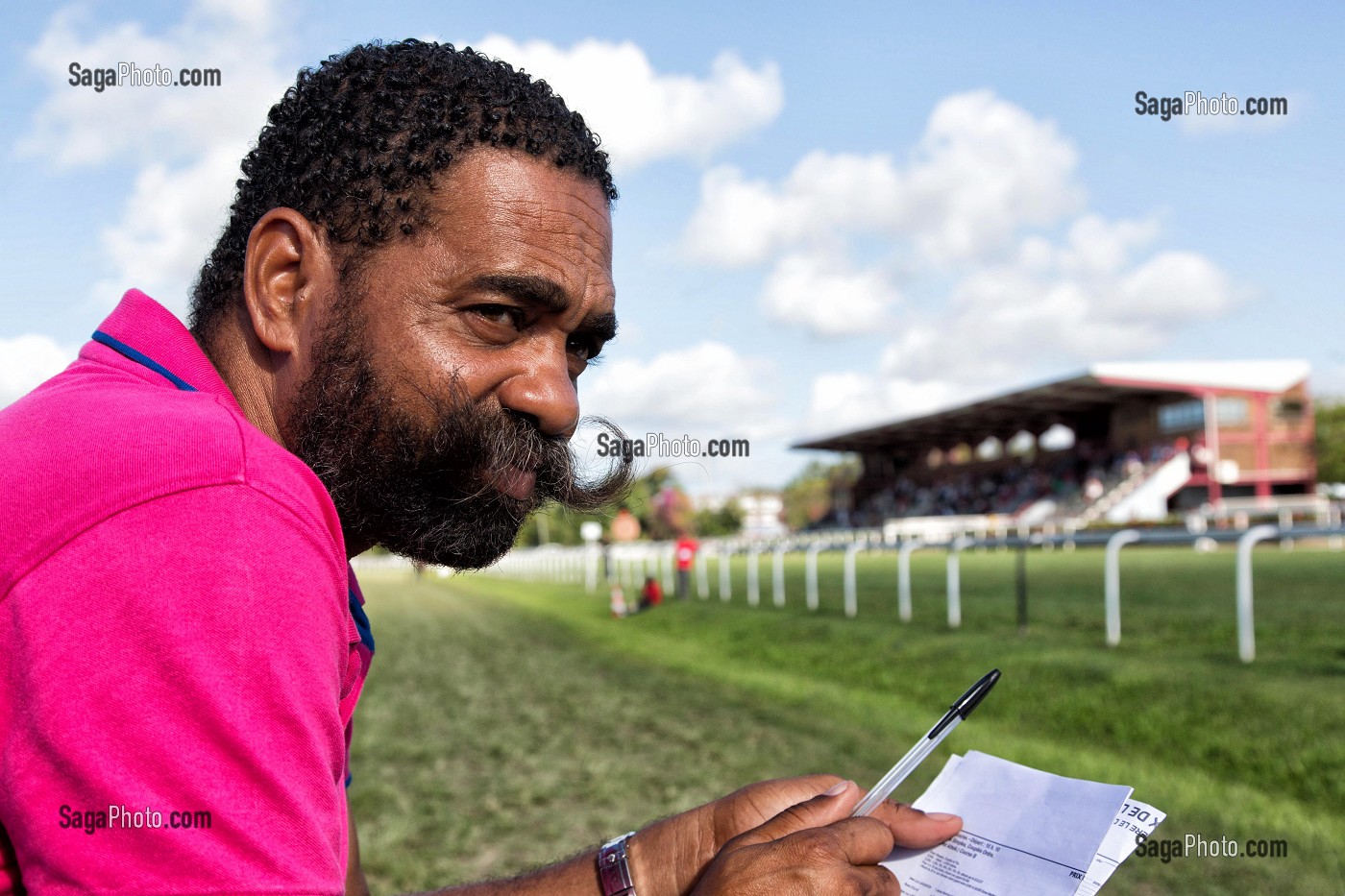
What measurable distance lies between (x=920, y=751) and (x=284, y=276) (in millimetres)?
1109

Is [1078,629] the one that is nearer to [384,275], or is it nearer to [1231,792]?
[1231,792]

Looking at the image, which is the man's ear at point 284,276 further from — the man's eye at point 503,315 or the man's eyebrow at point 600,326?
the man's eyebrow at point 600,326

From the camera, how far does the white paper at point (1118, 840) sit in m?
1.33

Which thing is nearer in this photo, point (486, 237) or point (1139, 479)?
point (486, 237)

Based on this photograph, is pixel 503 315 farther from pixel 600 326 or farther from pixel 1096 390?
pixel 1096 390

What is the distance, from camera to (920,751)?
1.54 meters

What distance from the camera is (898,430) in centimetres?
6041

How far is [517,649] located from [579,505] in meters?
11.9

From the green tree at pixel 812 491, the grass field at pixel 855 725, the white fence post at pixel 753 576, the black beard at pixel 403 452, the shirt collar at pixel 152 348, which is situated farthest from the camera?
the green tree at pixel 812 491

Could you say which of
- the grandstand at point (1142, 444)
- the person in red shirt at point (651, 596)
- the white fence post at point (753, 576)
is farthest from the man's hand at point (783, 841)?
the grandstand at point (1142, 444)

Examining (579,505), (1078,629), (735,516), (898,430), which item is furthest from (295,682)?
(735,516)

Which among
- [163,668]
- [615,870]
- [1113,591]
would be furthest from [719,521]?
[163,668]

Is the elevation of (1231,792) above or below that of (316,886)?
below

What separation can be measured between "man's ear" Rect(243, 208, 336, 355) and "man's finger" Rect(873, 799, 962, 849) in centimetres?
107
